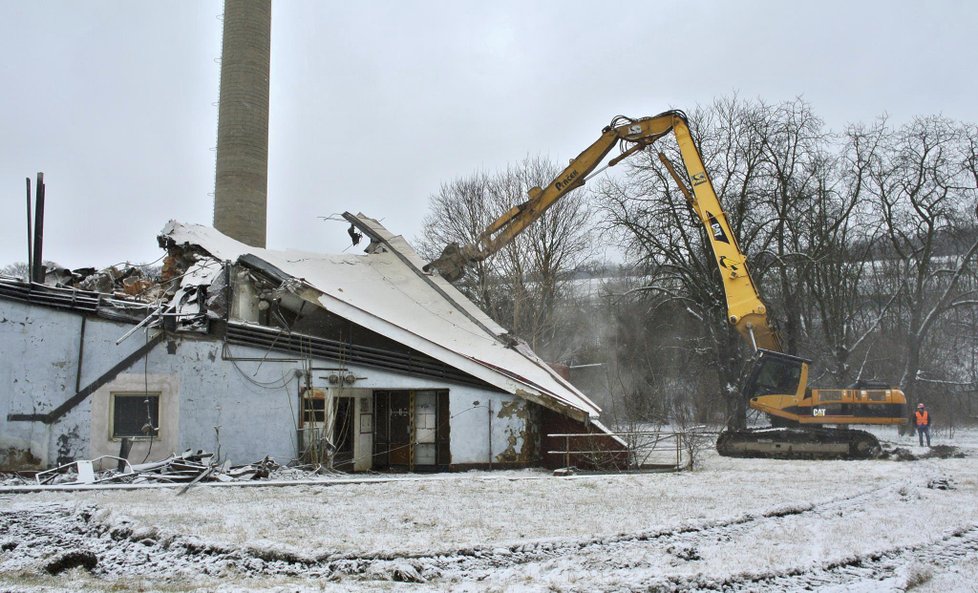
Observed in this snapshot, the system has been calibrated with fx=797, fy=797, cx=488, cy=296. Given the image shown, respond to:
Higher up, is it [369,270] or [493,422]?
[369,270]

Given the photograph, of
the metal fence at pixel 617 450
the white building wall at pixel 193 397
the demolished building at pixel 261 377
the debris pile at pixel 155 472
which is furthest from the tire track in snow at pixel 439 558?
the metal fence at pixel 617 450

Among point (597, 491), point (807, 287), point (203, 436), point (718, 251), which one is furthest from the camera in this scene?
point (807, 287)

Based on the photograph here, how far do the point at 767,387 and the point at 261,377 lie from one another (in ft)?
41.0

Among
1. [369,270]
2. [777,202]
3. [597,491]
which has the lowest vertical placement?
[597,491]

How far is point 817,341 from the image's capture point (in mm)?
36719

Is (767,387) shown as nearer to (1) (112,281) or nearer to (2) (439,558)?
(2) (439,558)

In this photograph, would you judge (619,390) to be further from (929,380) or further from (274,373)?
(274,373)

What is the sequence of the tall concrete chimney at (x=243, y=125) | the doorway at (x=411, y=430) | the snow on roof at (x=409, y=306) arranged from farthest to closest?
the tall concrete chimney at (x=243, y=125) < the doorway at (x=411, y=430) < the snow on roof at (x=409, y=306)

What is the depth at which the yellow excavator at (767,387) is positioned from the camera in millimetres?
19828

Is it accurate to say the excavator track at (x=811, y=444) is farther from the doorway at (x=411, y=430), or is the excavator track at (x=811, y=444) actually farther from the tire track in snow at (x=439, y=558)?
the tire track in snow at (x=439, y=558)

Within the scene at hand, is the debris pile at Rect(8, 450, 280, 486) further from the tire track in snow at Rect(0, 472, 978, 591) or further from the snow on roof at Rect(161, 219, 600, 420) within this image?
the tire track in snow at Rect(0, 472, 978, 591)

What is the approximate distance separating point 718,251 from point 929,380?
769 inches

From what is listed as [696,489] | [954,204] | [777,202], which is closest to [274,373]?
[696,489]

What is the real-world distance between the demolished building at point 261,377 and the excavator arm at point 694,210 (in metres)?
4.31
